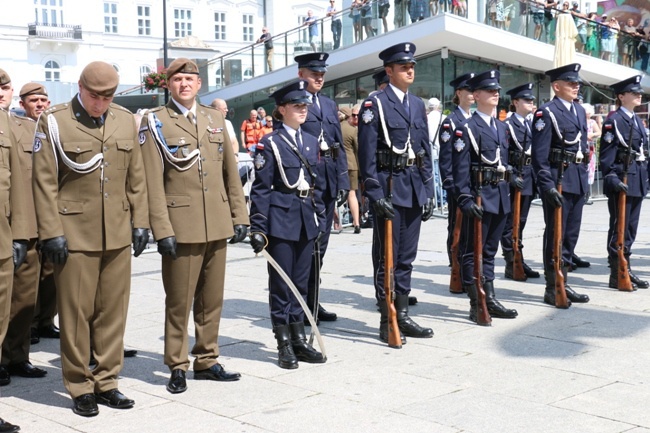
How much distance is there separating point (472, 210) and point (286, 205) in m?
1.84

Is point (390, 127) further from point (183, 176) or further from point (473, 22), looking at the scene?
point (473, 22)

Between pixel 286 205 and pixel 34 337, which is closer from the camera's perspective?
pixel 286 205

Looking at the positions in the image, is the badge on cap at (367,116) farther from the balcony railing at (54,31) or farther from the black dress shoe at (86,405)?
the balcony railing at (54,31)

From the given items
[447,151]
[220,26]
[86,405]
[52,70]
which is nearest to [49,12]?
[52,70]

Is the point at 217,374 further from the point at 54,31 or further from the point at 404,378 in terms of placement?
the point at 54,31

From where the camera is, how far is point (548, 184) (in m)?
8.59

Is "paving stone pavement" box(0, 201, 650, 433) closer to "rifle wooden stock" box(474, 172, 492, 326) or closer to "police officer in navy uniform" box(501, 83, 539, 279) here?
"rifle wooden stock" box(474, 172, 492, 326)

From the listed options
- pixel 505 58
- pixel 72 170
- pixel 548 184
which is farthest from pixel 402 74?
pixel 505 58

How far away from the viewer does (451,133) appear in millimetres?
8367

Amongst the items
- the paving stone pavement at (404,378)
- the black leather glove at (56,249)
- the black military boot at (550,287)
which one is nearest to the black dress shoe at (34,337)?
the paving stone pavement at (404,378)

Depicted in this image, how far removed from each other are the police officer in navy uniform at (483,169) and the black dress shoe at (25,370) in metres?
3.48

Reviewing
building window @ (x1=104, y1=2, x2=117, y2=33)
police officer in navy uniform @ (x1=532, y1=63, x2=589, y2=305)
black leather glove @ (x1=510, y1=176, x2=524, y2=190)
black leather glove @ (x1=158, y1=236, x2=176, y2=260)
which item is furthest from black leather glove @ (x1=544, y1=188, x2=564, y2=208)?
building window @ (x1=104, y1=2, x2=117, y2=33)

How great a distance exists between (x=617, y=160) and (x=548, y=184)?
1496 mm

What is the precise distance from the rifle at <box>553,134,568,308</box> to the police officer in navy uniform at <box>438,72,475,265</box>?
926 millimetres
